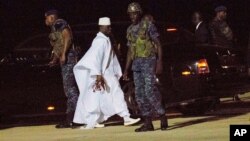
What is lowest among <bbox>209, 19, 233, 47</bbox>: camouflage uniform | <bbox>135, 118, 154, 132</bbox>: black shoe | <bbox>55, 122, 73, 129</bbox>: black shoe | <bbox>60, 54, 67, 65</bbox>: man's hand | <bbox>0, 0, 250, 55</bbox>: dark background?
<bbox>55, 122, 73, 129</bbox>: black shoe

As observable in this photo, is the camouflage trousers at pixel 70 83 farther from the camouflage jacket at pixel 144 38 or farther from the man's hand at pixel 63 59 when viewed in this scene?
the camouflage jacket at pixel 144 38

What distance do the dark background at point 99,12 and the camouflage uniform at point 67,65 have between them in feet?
22.0

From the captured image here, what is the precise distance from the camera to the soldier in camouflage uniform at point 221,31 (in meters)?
16.2

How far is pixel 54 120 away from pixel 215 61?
315 centimetres

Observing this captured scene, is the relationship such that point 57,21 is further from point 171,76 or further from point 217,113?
point 217,113

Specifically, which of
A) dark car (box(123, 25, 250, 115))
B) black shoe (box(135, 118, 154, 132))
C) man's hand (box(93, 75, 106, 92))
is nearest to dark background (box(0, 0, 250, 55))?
dark car (box(123, 25, 250, 115))

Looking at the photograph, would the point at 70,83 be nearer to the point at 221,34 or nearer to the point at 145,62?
the point at 145,62

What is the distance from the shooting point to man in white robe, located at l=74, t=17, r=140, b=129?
1314 centimetres

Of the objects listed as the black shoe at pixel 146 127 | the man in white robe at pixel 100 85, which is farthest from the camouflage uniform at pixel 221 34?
the black shoe at pixel 146 127

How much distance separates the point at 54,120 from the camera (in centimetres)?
1526

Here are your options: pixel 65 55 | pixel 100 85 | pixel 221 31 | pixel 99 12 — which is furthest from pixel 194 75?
pixel 99 12

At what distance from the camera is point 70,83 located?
13508mm

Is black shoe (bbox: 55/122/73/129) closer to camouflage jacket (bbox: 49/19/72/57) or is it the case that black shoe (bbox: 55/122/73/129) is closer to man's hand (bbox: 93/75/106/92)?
man's hand (bbox: 93/75/106/92)

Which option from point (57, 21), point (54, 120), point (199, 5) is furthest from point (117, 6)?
point (57, 21)
